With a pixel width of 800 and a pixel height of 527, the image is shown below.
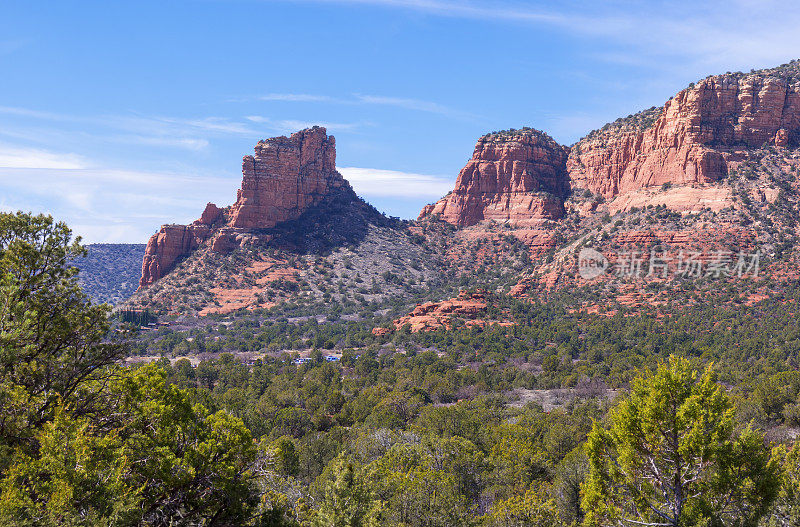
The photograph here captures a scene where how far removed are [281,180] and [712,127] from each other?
3221 inches

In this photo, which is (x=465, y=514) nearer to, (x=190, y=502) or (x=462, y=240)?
(x=190, y=502)

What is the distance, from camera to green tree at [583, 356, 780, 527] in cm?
1227

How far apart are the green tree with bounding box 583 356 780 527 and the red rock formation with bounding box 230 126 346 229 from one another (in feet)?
347

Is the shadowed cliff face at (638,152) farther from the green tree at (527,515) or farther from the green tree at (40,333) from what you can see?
the green tree at (40,333)

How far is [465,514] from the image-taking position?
1834cm

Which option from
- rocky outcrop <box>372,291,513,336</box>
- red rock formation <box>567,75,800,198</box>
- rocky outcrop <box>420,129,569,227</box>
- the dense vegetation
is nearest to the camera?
the dense vegetation

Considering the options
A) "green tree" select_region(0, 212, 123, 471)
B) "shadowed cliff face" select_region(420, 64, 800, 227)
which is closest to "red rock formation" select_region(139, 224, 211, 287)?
"shadowed cliff face" select_region(420, 64, 800, 227)

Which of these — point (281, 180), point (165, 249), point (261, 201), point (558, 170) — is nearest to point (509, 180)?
point (558, 170)

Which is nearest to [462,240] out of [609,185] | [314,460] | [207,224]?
[609,185]

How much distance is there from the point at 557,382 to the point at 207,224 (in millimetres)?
88001

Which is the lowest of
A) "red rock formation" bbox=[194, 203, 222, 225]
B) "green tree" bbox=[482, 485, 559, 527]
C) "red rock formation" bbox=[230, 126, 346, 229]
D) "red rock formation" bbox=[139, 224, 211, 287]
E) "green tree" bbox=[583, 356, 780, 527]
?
"green tree" bbox=[482, 485, 559, 527]

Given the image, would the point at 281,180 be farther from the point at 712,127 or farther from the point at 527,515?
the point at 527,515

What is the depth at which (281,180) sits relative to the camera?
116 meters

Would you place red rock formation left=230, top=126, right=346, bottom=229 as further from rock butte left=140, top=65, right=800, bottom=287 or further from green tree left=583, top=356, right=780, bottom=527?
green tree left=583, top=356, right=780, bottom=527
